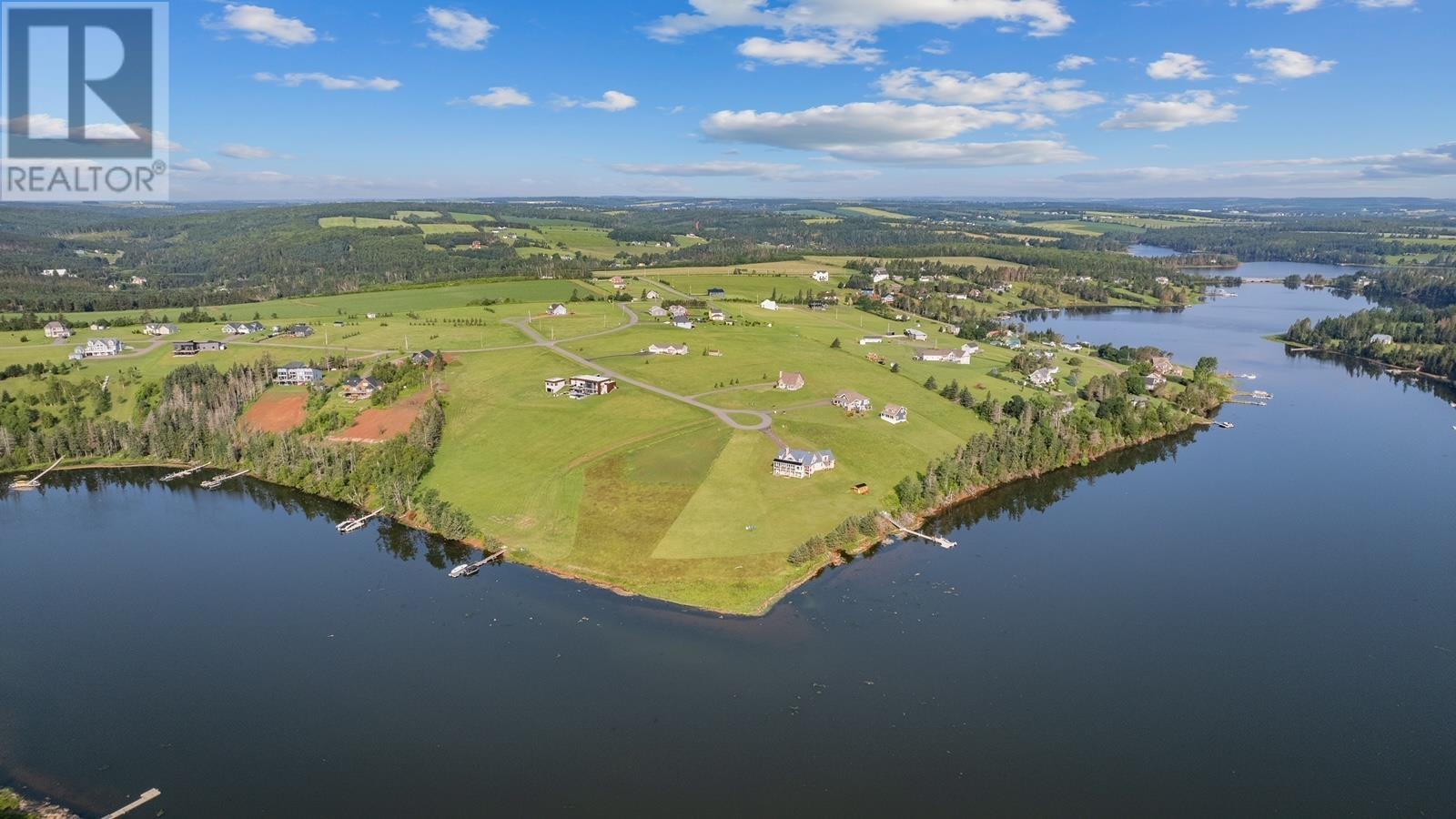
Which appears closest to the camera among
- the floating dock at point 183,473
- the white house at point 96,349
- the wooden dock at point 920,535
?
the wooden dock at point 920,535

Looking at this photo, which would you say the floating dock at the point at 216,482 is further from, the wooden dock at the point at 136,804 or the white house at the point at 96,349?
the wooden dock at the point at 136,804

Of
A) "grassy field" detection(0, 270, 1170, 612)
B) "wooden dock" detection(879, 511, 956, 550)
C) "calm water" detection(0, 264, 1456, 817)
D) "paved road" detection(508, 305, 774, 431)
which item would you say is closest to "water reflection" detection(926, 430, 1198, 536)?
"calm water" detection(0, 264, 1456, 817)

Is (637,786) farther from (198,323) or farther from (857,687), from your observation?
(198,323)

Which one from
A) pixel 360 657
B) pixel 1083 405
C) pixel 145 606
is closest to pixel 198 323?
pixel 145 606

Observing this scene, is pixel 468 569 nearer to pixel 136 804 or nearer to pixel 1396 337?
pixel 136 804

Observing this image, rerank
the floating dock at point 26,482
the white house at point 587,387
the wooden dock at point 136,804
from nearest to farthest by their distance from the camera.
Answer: the wooden dock at point 136,804
the floating dock at point 26,482
the white house at point 587,387

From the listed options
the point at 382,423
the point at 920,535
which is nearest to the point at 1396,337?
the point at 920,535

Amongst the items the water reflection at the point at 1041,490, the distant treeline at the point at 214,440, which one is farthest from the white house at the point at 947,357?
the distant treeline at the point at 214,440
